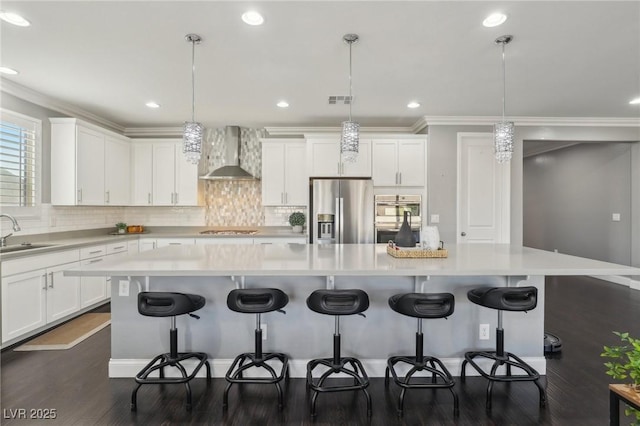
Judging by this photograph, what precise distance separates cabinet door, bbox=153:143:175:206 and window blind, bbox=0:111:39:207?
4.92 feet

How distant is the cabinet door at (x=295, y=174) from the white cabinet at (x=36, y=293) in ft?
9.34

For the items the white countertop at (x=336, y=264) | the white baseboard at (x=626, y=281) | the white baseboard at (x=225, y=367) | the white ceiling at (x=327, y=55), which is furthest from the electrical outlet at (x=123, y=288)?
the white baseboard at (x=626, y=281)

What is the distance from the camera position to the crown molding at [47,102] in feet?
11.0

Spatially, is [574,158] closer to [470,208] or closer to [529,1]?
[470,208]

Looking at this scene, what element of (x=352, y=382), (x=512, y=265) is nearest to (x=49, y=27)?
(x=352, y=382)

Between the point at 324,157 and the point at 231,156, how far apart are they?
165cm

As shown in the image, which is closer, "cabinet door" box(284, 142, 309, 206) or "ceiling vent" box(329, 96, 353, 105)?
"ceiling vent" box(329, 96, 353, 105)

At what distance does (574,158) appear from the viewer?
614 cm

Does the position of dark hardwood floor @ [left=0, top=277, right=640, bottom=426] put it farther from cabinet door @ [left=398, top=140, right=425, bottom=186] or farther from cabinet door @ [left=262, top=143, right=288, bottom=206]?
cabinet door @ [left=262, top=143, right=288, bottom=206]

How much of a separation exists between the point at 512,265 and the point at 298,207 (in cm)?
371

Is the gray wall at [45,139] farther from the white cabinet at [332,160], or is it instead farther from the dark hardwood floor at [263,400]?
the white cabinet at [332,160]

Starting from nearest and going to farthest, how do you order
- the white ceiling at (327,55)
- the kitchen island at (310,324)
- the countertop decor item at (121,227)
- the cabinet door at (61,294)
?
the white ceiling at (327,55) < the kitchen island at (310,324) < the cabinet door at (61,294) < the countertop decor item at (121,227)

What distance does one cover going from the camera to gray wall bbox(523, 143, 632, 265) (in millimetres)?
5242

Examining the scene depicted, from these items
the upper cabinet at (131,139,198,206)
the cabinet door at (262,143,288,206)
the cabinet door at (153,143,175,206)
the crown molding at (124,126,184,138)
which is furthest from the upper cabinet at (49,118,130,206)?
the cabinet door at (262,143,288,206)
